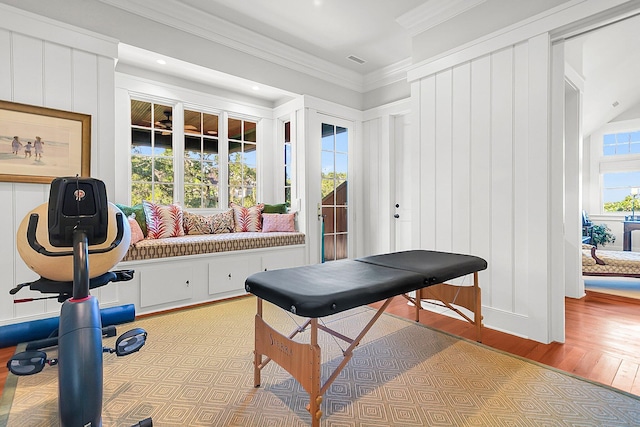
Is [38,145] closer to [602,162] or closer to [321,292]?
[321,292]

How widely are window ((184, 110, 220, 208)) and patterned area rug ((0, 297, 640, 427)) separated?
2129 millimetres

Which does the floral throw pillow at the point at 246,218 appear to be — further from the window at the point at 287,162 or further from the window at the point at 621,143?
the window at the point at 621,143

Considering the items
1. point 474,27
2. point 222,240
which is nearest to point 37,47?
point 222,240

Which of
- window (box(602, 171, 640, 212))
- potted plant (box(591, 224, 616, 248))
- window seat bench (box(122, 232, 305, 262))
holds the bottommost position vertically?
potted plant (box(591, 224, 616, 248))

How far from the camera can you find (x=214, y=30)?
3.40 m

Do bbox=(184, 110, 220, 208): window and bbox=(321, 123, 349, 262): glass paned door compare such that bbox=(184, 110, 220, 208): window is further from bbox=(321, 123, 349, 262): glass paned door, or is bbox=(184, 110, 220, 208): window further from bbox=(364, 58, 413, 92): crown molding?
bbox=(364, 58, 413, 92): crown molding

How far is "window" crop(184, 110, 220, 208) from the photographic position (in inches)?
163

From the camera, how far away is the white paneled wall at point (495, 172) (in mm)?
2484

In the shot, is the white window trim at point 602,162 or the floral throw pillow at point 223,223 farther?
the white window trim at point 602,162

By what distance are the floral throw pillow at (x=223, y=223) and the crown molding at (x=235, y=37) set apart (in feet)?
6.58

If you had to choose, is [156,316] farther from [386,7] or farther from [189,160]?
[386,7]

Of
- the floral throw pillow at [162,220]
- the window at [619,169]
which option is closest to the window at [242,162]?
the floral throw pillow at [162,220]

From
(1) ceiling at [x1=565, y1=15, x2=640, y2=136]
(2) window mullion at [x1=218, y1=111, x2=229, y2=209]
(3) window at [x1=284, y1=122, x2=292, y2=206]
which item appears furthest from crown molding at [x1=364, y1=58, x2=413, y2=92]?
(2) window mullion at [x1=218, y1=111, x2=229, y2=209]

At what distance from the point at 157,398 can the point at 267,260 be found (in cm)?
228
